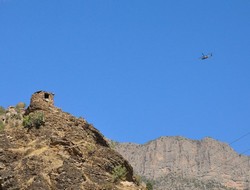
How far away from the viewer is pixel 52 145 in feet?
107

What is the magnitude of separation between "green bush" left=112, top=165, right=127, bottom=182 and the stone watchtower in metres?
7.07

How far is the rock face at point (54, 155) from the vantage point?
1158 inches

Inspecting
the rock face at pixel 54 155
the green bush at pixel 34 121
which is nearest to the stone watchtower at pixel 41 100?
the rock face at pixel 54 155

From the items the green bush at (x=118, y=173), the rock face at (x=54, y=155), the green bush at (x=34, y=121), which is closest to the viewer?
the rock face at (x=54, y=155)

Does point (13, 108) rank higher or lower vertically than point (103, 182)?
higher

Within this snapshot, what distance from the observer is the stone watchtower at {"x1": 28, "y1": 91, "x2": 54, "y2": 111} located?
121 feet

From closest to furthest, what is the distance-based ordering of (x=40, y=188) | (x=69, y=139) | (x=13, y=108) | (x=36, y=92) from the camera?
1. (x=40, y=188)
2. (x=69, y=139)
3. (x=36, y=92)
4. (x=13, y=108)

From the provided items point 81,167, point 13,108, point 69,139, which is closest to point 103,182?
point 81,167

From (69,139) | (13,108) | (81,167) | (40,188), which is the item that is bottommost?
(40,188)

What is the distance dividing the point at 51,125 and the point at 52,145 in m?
2.49

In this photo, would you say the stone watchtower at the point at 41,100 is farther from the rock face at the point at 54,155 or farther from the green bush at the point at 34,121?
the green bush at the point at 34,121

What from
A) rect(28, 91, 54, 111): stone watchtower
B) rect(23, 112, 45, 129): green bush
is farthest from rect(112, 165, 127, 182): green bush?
rect(28, 91, 54, 111): stone watchtower

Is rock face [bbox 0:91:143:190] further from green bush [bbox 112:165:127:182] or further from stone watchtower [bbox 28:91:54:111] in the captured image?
green bush [bbox 112:165:127:182]

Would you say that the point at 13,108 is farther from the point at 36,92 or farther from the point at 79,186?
the point at 79,186
